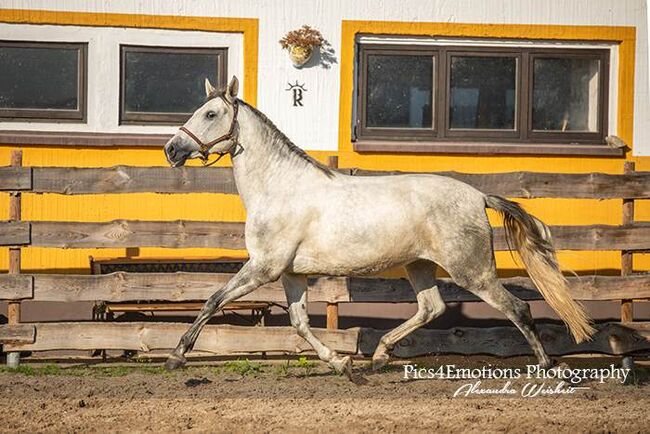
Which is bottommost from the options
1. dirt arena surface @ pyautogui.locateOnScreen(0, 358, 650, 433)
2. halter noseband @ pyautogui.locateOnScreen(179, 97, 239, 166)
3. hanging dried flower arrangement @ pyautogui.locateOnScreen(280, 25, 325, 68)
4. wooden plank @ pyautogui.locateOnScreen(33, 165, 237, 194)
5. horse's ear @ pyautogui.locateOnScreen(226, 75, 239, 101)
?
dirt arena surface @ pyautogui.locateOnScreen(0, 358, 650, 433)

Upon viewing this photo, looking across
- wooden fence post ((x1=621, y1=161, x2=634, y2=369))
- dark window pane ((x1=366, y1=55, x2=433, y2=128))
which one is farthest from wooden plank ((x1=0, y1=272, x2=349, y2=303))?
wooden fence post ((x1=621, y1=161, x2=634, y2=369))

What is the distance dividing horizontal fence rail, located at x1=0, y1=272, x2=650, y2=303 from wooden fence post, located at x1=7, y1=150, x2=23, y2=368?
0.40ft

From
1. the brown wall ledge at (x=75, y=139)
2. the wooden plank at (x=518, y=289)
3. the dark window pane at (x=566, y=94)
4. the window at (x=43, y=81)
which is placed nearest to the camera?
the wooden plank at (x=518, y=289)

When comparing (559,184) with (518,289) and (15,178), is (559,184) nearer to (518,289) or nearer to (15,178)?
(518,289)

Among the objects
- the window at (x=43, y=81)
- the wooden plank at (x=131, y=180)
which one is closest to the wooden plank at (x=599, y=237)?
the wooden plank at (x=131, y=180)

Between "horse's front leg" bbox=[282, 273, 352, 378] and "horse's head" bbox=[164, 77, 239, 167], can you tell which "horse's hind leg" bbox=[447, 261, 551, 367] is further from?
"horse's head" bbox=[164, 77, 239, 167]

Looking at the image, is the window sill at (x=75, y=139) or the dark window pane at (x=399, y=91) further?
the dark window pane at (x=399, y=91)

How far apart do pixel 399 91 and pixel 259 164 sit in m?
2.74

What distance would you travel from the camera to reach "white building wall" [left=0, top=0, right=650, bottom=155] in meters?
9.12

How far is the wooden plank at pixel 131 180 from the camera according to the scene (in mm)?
8266

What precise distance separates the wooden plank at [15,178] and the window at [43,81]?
3.46ft

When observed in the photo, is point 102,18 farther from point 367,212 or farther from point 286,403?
point 286,403

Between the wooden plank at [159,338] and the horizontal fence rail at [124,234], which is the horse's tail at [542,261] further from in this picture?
the horizontal fence rail at [124,234]

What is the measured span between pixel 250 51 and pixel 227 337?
277 centimetres
